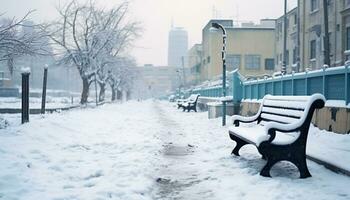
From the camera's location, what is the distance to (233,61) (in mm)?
63000

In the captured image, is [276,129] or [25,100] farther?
[25,100]

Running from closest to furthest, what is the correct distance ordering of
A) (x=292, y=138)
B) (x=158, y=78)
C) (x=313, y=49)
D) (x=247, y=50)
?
(x=292, y=138)
(x=313, y=49)
(x=247, y=50)
(x=158, y=78)

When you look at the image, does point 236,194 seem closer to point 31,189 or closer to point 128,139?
point 31,189

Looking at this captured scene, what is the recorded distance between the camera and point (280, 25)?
5022cm

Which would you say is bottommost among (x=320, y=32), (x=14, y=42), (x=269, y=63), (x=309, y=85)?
(x=309, y=85)

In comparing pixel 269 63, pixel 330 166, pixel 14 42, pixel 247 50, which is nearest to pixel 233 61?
pixel 247 50

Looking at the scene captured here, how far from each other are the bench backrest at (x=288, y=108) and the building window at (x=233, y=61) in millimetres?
54254

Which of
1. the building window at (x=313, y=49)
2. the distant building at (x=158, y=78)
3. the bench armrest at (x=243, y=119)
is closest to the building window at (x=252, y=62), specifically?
the building window at (x=313, y=49)

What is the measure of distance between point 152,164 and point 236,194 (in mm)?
2652

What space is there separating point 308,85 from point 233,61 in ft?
169

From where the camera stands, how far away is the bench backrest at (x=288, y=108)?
6188 mm

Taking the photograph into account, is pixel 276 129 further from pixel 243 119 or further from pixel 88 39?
pixel 88 39

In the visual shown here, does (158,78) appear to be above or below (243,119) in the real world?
above

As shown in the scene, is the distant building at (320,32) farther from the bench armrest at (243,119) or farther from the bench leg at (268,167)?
A: the bench leg at (268,167)
